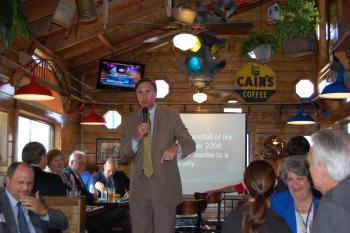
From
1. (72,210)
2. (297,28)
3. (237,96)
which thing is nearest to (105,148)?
(237,96)

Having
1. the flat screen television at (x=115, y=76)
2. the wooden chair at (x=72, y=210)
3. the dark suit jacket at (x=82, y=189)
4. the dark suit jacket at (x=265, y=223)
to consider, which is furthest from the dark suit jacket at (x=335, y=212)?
the flat screen television at (x=115, y=76)

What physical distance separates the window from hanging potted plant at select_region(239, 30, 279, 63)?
3531 mm

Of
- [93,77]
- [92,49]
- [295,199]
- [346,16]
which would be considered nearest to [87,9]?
[295,199]

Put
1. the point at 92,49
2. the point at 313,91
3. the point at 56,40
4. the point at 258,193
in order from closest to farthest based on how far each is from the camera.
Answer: the point at 258,193
the point at 56,40
the point at 92,49
the point at 313,91

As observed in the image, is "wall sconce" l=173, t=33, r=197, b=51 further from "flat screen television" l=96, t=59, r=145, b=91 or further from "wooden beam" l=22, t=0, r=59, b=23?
"flat screen television" l=96, t=59, r=145, b=91

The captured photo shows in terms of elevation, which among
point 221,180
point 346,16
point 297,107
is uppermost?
point 346,16

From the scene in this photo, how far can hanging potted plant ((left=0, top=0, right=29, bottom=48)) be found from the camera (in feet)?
5.93

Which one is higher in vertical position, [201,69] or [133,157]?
[201,69]

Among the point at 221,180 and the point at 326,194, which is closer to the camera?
the point at 326,194

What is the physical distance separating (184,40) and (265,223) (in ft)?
13.8

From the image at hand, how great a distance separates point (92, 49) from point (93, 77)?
1390mm

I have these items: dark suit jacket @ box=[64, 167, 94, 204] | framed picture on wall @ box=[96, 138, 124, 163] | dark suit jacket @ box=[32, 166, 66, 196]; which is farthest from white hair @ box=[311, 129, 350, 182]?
framed picture on wall @ box=[96, 138, 124, 163]

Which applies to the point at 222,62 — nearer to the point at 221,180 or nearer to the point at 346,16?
the point at 346,16

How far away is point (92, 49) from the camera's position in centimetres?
1068
